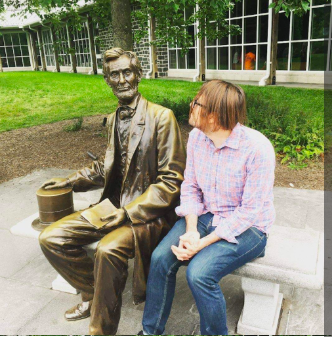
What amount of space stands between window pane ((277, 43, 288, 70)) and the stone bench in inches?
497

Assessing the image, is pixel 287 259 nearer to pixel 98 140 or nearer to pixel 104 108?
pixel 98 140

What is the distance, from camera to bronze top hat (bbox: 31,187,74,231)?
9.46ft

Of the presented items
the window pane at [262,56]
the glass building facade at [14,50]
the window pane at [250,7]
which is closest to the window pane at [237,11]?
the window pane at [250,7]

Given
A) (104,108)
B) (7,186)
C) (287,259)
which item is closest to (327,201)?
(287,259)

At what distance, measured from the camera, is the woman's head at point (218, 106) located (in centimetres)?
218

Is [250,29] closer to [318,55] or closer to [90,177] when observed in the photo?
[318,55]

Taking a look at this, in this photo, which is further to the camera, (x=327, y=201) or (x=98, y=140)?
(x=98, y=140)

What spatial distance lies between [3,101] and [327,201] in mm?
11845

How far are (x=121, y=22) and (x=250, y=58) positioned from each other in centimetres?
965

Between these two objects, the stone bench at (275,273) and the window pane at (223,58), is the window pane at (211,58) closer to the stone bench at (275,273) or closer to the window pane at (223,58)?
the window pane at (223,58)

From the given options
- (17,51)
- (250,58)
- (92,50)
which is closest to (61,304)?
(250,58)

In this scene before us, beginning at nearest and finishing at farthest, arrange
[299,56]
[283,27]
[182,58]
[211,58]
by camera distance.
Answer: [299,56], [283,27], [211,58], [182,58]

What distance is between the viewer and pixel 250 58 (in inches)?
591

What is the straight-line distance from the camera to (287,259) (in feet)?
7.58
